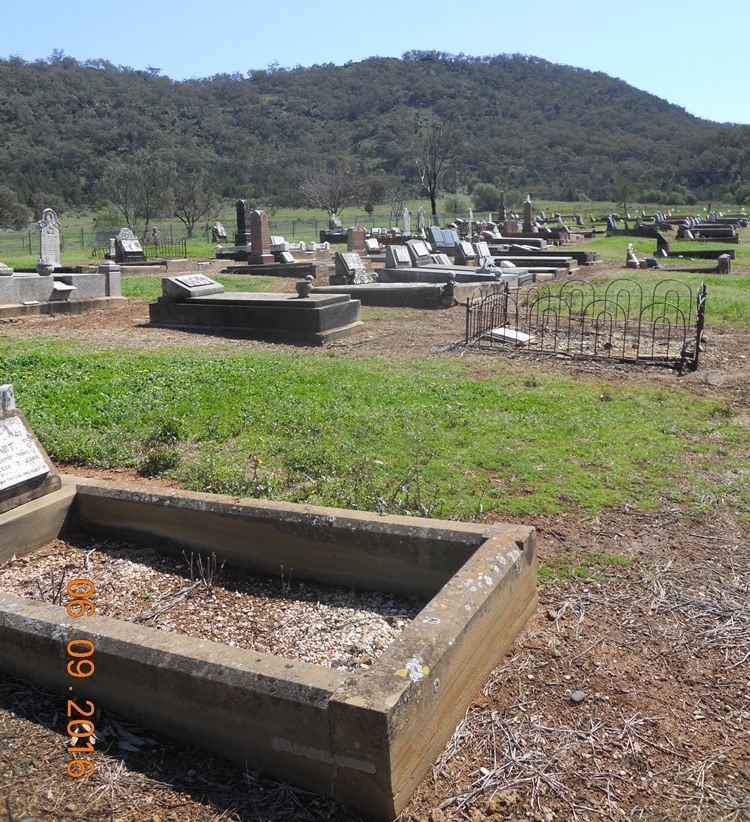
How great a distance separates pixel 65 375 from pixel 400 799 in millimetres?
8134

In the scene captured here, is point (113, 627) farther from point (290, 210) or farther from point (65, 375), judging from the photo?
point (290, 210)

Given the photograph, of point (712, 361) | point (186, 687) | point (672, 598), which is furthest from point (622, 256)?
point (186, 687)

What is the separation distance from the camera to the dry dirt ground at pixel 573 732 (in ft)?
9.11

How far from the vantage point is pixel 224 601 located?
170 inches

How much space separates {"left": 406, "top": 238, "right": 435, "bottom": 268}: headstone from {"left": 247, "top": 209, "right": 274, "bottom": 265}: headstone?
7.12 m

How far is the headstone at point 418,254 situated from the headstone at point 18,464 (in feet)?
56.8

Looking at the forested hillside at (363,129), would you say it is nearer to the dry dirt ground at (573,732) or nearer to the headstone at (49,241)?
the headstone at (49,241)

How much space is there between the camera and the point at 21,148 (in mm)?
84000

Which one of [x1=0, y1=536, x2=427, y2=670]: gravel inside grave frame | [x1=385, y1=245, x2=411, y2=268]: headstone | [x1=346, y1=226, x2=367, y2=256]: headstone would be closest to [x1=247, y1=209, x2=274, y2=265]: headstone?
[x1=346, y1=226, x2=367, y2=256]: headstone

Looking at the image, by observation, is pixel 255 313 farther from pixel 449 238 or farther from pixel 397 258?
pixel 449 238

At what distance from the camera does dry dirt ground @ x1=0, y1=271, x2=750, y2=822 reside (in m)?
2.78

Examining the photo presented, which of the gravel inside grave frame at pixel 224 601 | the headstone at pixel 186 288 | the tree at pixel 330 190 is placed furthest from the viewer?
the tree at pixel 330 190

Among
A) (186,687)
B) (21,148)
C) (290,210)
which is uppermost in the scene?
(21,148)
